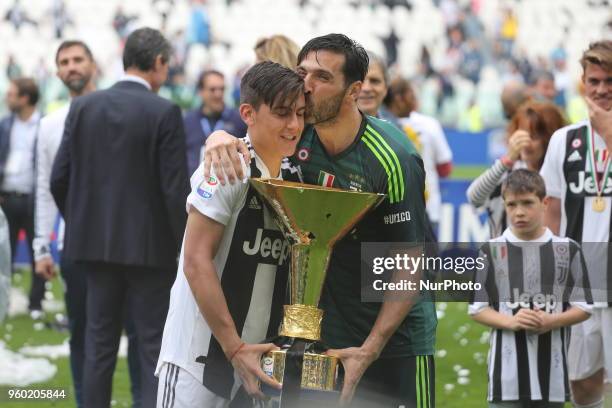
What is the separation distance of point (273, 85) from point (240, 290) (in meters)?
0.69

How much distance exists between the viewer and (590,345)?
5922 mm

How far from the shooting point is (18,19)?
2447cm

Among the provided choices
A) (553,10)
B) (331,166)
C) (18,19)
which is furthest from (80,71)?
(553,10)

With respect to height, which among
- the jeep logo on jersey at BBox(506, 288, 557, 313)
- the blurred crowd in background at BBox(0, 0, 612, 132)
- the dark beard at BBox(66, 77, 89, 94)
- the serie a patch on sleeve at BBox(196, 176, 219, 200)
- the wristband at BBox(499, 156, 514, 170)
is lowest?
the jeep logo on jersey at BBox(506, 288, 557, 313)

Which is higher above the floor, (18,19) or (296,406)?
(18,19)

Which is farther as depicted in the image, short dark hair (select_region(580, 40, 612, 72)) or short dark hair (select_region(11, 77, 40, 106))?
short dark hair (select_region(11, 77, 40, 106))

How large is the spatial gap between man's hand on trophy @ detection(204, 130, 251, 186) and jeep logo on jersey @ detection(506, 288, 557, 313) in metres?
2.42

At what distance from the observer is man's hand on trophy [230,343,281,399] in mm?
3537

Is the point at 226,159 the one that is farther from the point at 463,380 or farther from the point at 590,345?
the point at 463,380

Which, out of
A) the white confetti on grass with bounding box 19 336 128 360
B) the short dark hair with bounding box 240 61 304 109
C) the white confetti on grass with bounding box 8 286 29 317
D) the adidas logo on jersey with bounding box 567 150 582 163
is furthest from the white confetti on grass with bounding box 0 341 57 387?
the short dark hair with bounding box 240 61 304 109

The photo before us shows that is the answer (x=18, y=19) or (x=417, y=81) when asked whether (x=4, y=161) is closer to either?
(x=18, y=19)

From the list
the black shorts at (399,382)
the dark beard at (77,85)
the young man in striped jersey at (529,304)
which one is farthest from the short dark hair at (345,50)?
the dark beard at (77,85)

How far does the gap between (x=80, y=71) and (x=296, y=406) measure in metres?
4.60

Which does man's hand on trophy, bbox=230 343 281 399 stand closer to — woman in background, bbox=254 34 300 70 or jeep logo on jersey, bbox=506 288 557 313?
jeep logo on jersey, bbox=506 288 557 313
